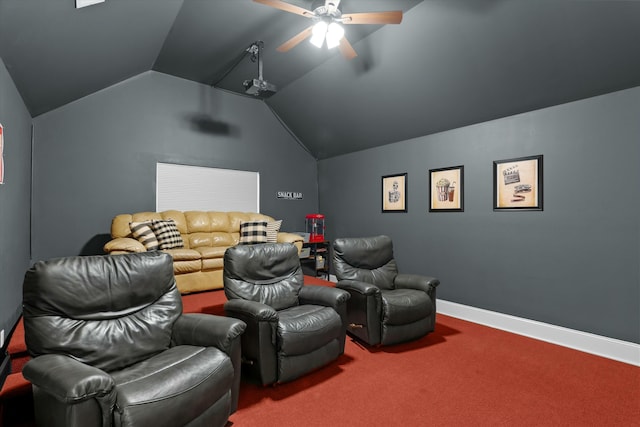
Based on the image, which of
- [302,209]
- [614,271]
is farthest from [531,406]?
[302,209]

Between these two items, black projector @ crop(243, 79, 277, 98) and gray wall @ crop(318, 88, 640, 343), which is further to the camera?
black projector @ crop(243, 79, 277, 98)

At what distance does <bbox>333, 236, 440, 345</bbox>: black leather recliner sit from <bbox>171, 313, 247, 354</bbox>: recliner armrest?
1.38 metres

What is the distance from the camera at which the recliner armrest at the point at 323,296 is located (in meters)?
2.68

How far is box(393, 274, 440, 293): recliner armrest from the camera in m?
3.26

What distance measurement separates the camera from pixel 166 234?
4.30m

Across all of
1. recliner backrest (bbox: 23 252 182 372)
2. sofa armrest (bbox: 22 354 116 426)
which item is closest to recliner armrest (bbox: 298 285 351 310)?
recliner backrest (bbox: 23 252 182 372)

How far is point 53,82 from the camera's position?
335 centimetres

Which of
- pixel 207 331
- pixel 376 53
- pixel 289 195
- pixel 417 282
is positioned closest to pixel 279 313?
pixel 207 331

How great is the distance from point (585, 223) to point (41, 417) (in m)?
4.33

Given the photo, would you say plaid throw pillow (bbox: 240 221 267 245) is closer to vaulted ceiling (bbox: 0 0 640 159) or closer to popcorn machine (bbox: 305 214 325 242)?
popcorn machine (bbox: 305 214 325 242)

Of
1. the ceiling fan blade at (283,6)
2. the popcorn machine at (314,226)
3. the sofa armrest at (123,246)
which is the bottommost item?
the sofa armrest at (123,246)

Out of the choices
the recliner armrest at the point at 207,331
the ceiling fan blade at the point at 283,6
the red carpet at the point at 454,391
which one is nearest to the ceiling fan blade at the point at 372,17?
the ceiling fan blade at the point at 283,6

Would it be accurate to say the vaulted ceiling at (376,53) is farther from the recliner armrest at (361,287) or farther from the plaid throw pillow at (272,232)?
the recliner armrest at (361,287)

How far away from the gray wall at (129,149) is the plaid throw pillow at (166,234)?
27.0 inches
